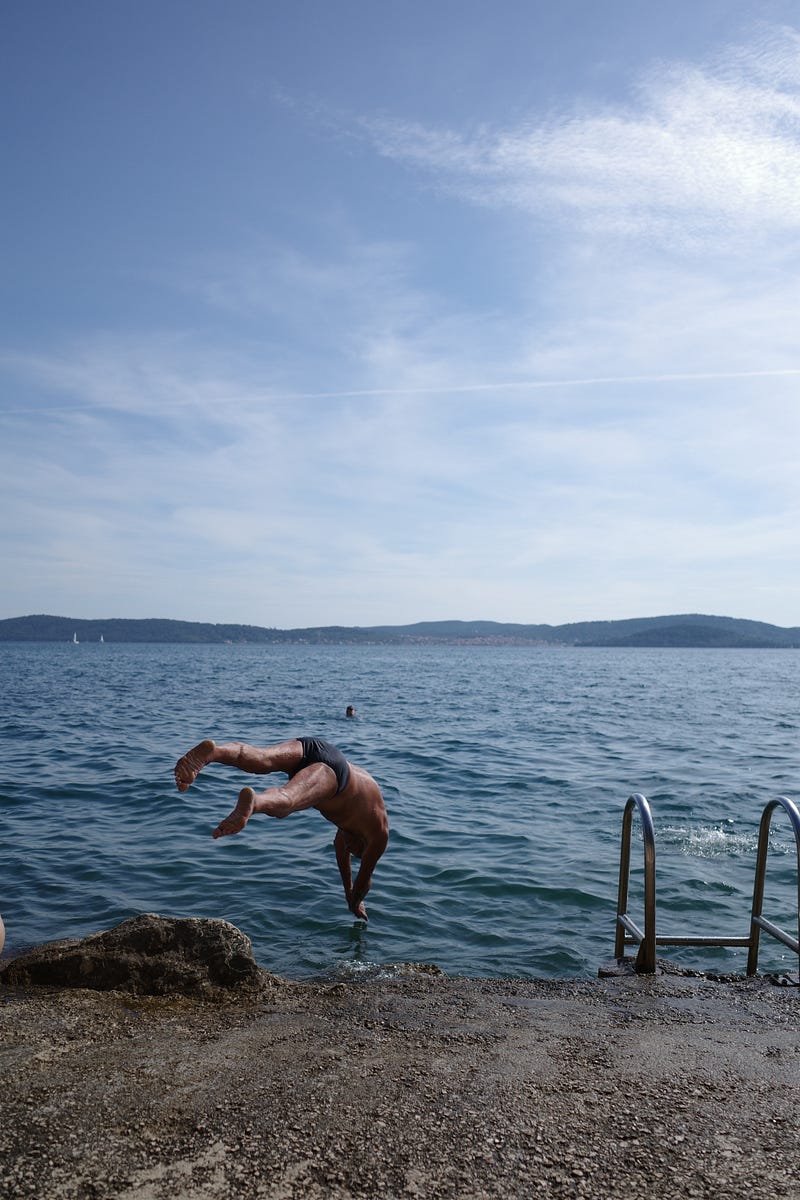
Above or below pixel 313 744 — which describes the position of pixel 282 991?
below

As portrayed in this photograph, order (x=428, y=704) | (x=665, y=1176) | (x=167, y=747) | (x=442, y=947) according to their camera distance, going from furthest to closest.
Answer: (x=428, y=704) < (x=167, y=747) < (x=442, y=947) < (x=665, y=1176)

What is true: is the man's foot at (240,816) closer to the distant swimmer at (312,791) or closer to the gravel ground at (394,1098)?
the distant swimmer at (312,791)

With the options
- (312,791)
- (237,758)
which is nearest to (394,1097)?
(312,791)

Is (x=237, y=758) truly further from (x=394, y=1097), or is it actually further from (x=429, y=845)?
(x=429, y=845)

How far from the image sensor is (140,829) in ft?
46.9

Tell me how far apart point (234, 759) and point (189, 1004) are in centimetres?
233

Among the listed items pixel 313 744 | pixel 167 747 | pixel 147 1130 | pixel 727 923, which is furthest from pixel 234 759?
pixel 167 747

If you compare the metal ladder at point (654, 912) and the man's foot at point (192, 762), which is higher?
the man's foot at point (192, 762)

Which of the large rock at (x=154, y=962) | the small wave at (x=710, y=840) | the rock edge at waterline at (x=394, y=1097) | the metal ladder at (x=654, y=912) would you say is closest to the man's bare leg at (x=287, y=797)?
the rock edge at waterline at (x=394, y=1097)

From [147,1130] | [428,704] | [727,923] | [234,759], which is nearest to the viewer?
[147,1130]

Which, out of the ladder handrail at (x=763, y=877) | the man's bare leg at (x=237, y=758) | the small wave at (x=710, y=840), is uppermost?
the man's bare leg at (x=237, y=758)

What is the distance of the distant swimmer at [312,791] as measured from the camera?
4.81 metres

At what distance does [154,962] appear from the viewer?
6.48 metres

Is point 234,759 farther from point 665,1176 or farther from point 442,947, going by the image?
point 442,947
